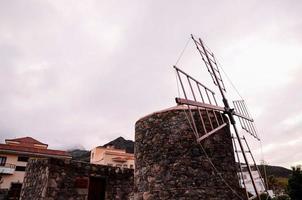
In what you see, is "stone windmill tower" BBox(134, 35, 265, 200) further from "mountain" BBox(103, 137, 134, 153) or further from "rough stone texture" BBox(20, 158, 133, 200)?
"mountain" BBox(103, 137, 134, 153)

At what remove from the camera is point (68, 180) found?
8750 millimetres

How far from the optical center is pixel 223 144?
7621 millimetres

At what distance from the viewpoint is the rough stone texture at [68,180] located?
8.41 metres

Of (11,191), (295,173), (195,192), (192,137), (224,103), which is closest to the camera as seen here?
(195,192)

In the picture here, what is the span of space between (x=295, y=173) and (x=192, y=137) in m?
13.2

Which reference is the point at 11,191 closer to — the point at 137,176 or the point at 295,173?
the point at 137,176

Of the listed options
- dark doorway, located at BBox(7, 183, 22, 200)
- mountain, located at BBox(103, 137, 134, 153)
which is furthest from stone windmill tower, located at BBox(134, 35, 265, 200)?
mountain, located at BBox(103, 137, 134, 153)

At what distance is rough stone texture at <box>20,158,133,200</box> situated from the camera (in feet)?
27.6

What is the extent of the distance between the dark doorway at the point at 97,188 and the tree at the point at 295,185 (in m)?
Result: 13.3

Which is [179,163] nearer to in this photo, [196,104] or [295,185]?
[196,104]

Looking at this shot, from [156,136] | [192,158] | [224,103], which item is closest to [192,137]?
[192,158]

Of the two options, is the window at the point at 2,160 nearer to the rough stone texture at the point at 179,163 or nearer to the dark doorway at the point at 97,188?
the dark doorway at the point at 97,188

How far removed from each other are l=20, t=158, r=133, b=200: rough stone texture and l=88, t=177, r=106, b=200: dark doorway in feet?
0.48

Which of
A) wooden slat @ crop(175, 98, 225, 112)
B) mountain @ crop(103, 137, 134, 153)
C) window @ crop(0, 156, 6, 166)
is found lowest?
wooden slat @ crop(175, 98, 225, 112)
